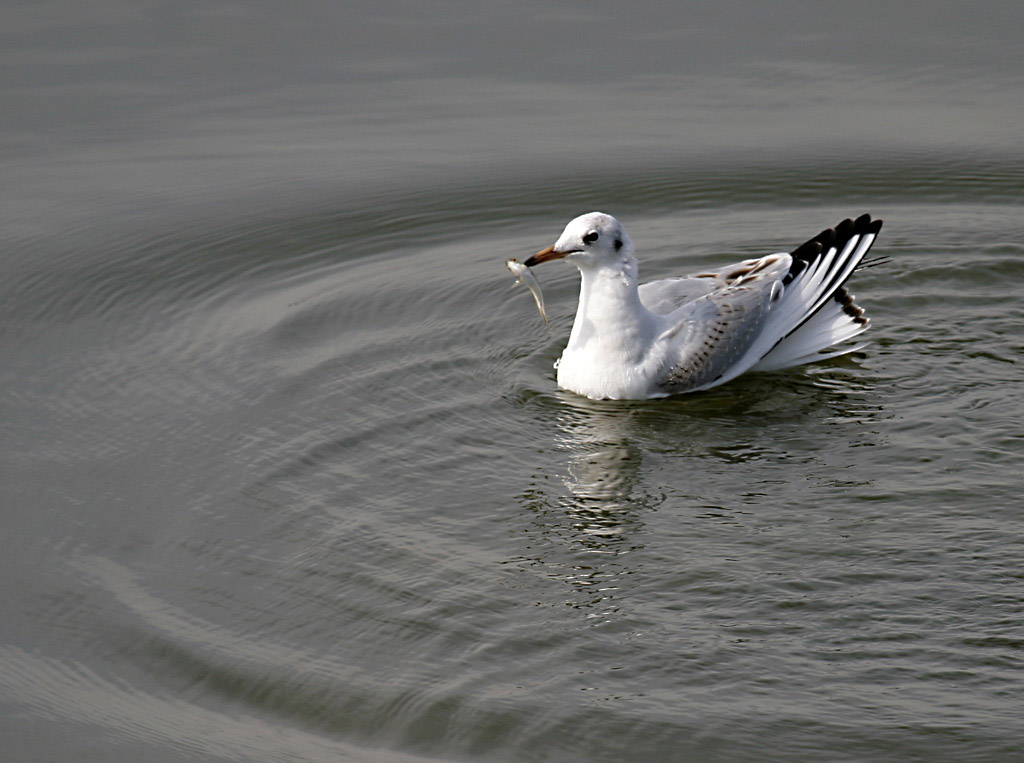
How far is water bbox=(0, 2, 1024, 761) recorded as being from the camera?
6090mm

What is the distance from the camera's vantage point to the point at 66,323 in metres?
10.1

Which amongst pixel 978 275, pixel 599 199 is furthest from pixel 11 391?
pixel 978 275

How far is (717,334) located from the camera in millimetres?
9133

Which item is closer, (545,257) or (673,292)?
(545,257)

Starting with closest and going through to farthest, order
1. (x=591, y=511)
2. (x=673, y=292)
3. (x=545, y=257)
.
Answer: (x=591, y=511)
(x=545, y=257)
(x=673, y=292)

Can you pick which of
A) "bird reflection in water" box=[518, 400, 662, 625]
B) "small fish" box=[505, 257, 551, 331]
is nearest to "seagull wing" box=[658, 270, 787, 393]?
"bird reflection in water" box=[518, 400, 662, 625]

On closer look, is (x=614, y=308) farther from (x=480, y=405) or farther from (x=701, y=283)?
(x=480, y=405)

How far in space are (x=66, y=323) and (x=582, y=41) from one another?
5849 millimetres

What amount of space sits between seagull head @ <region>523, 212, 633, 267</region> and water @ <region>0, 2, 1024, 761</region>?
34.7 inches

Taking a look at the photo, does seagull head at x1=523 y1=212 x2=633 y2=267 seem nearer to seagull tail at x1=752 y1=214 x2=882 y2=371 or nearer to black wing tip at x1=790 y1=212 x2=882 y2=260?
seagull tail at x1=752 y1=214 x2=882 y2=371

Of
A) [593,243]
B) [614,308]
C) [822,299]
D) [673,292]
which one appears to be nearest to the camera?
[593,243]

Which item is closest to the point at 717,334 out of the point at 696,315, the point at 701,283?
the point at 696,315

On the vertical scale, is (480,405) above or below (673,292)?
below

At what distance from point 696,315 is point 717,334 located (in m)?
0.21
